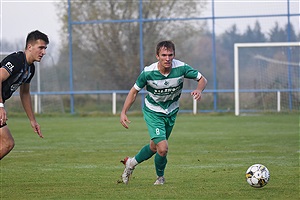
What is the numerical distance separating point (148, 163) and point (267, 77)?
58.4 feet

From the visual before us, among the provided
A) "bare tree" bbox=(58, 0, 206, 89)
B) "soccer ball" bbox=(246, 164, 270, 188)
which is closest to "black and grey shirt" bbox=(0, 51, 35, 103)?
"soccer ball" bbox=(246, 164, 270, 188)

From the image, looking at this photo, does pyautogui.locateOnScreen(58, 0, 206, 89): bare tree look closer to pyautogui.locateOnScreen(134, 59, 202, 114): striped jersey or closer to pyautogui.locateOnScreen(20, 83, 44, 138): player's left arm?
pyautogui.locateOnScreen(134, 59, 202, 114): striped jersey

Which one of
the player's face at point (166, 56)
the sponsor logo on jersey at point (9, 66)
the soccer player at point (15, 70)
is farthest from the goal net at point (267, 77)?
the sponsor logo on jersey at point (9, 66)

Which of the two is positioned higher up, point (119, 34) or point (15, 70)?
point (119, 34)

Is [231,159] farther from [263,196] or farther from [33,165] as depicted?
[263,196]

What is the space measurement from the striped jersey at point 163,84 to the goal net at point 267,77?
18.6m

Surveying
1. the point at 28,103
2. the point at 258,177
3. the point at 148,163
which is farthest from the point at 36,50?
the point at 148,163

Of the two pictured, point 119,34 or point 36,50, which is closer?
point 36,50

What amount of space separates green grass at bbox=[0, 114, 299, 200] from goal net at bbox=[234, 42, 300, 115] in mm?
6533

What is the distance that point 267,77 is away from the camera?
96.6ft

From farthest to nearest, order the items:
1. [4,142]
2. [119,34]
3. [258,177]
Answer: [119,34] < [258,177] < [4,142]

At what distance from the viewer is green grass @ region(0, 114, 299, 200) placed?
877cm

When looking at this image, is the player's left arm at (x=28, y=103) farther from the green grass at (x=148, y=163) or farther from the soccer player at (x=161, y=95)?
the soccer player at (x=161, y=95)

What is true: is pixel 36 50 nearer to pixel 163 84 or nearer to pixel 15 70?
pixel 15 70
